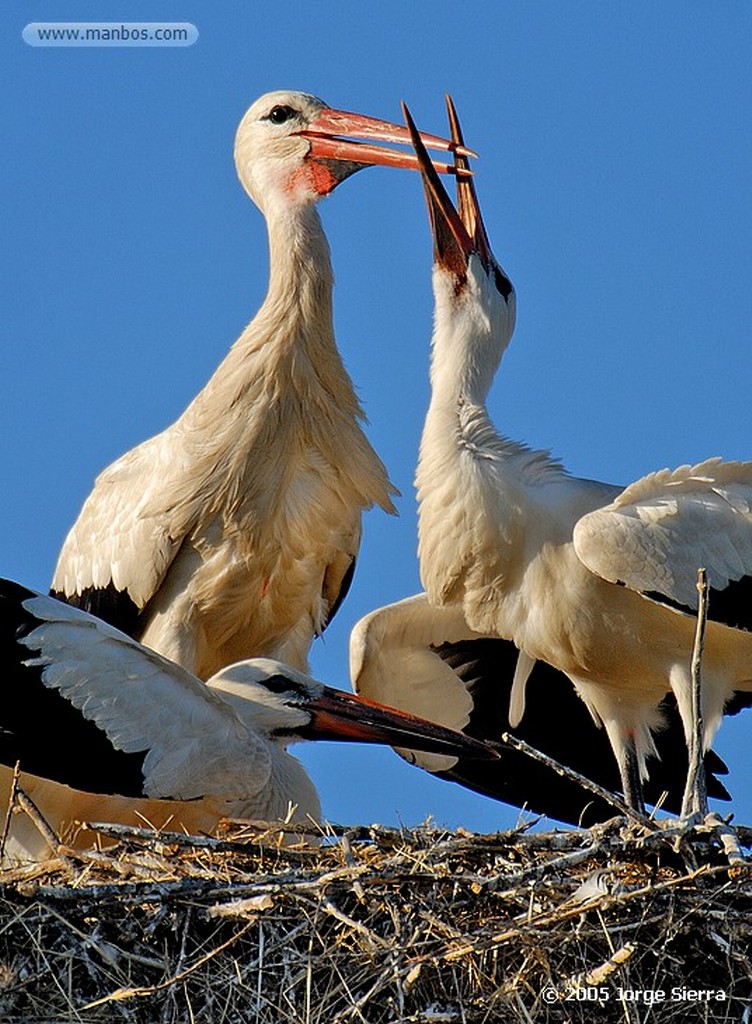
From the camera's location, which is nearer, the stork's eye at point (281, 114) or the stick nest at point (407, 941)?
the stick nest at point (407, 941)

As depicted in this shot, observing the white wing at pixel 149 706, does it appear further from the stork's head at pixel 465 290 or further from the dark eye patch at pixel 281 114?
the dark eye patch at pixel 281 114

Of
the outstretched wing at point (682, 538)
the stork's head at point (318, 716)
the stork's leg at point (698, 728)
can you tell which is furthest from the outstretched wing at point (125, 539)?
the stork's leg at point (698, 728)

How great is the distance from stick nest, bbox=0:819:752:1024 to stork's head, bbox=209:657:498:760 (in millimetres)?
1503

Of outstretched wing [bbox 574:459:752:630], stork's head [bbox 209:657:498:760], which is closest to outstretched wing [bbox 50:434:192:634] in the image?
stork's head [bbox 209:657:498:760]

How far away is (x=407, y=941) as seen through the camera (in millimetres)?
5934

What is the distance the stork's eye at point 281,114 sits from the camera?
889 cm

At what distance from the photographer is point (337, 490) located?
27.7 feet

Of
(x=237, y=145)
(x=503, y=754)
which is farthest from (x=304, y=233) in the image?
(x=503, y=754)

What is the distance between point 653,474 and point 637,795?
1.18 metres

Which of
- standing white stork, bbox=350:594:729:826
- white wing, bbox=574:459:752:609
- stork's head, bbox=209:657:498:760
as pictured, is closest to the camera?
white wing, bbox=574:459:752:609

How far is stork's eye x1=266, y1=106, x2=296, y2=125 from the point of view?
8.89 meters

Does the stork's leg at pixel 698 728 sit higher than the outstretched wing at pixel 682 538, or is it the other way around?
the outstretched wing at pixel 682 538

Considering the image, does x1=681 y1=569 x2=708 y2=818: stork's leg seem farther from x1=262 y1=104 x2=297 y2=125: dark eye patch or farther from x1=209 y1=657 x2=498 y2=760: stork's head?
x1=262 y1=104 x2=297 y2=125: dark eye patch

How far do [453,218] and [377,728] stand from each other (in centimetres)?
179
